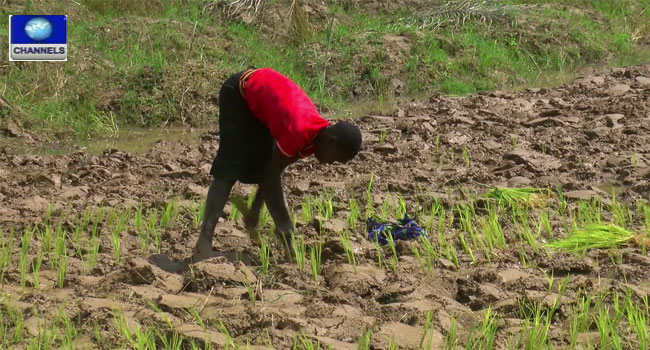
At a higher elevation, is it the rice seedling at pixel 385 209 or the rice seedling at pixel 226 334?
the rice seedling at pixel 226 334

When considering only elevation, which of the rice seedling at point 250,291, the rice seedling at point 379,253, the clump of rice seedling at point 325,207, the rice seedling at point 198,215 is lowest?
the rice seedling at point 198,215

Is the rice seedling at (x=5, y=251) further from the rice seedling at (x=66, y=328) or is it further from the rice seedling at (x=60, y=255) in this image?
the rice seedling at (x=66, y=328)

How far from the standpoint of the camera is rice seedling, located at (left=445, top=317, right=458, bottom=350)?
11.6ft

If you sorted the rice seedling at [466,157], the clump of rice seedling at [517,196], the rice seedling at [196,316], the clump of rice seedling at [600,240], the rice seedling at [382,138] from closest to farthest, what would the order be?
the rice seedling at [196,316], the clump of rice seedling at [600,240], the clump of rice seedling at [517,196], the rice seedling at [466,157], the rice seedling at [382,138]

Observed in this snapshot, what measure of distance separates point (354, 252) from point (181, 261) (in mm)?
792

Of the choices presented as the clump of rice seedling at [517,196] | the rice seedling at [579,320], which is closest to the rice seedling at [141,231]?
the clump of rice seedling at [517,196]

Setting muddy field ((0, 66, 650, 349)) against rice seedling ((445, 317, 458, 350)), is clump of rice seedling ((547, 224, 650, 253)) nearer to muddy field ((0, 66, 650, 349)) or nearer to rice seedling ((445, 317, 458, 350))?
muddy field ((0, 66, 650, 349))

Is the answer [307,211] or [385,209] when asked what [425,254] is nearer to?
[385,209]

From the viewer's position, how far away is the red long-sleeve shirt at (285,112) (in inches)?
162

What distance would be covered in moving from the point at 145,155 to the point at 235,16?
4.35 meters

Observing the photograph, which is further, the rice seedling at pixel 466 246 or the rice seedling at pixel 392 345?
the rice seedling at pixel 466 246

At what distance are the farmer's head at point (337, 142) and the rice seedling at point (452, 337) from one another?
0.87 meters

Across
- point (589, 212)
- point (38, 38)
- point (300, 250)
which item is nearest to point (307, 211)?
point (300, 250)

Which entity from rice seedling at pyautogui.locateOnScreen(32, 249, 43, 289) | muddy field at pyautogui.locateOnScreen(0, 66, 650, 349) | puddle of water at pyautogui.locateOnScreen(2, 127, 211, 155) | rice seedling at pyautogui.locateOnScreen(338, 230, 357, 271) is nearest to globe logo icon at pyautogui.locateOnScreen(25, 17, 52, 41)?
puddle of water at pyautogui.locateOnScreen(2, 127, 211, 155)
